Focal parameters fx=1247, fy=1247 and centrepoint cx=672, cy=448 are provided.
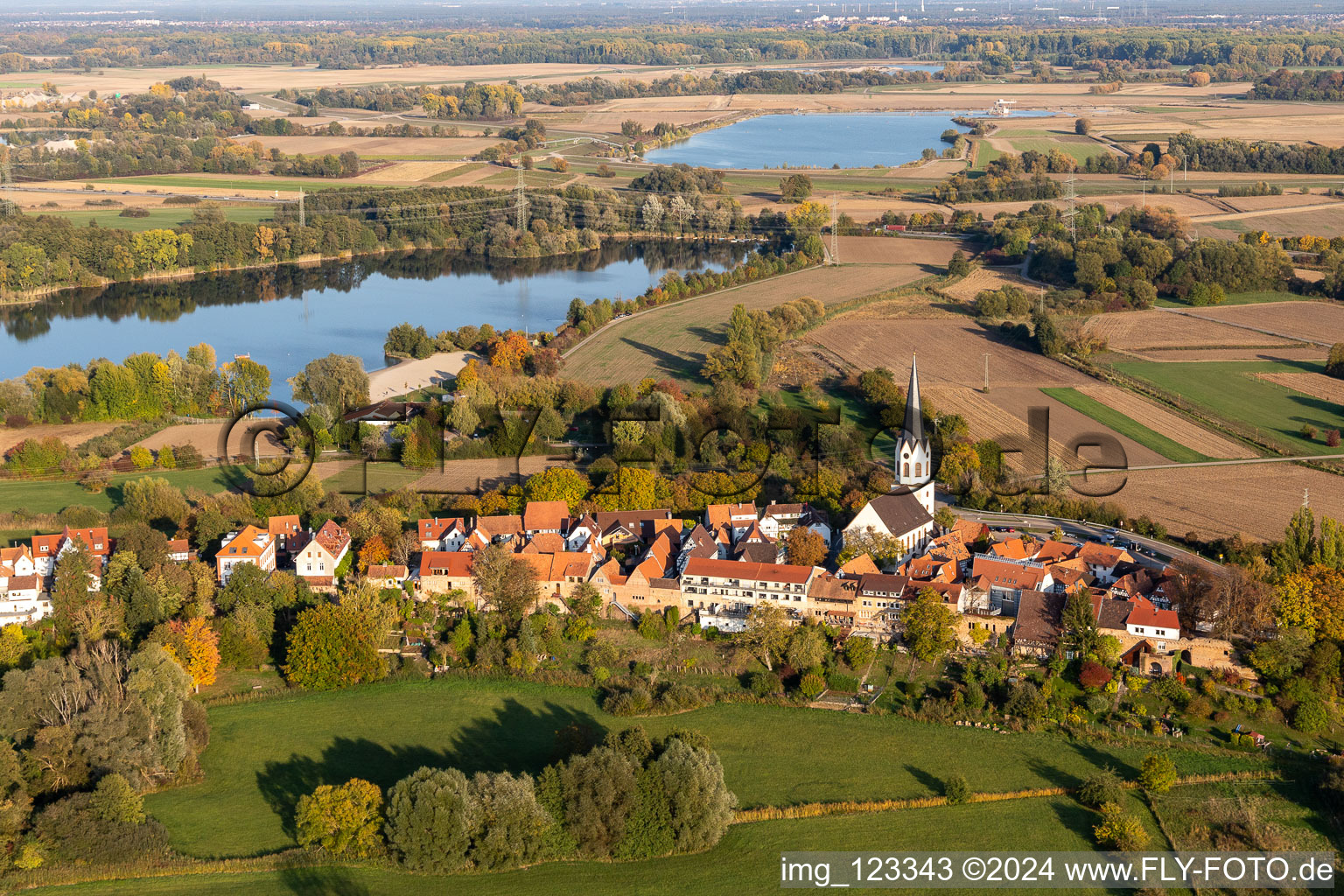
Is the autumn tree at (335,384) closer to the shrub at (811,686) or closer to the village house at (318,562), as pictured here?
the village house at (318,562)

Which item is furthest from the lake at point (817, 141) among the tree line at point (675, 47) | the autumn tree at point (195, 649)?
the autumn tree at point (195, 649)

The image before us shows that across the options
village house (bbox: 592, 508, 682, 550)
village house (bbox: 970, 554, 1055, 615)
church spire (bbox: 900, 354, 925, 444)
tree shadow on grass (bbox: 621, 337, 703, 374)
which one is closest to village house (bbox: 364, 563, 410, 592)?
village house (bbox: 592, 508, 682, 550)

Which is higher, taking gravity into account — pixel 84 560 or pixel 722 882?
pixel 84 560

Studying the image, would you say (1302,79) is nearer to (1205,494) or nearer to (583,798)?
(1205,494)

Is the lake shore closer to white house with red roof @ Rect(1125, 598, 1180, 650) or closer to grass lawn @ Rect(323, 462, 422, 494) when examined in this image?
grass lawn @ Rect(323, 462, 422, 494)

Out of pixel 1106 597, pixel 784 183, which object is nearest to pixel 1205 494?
pixel 1106 597

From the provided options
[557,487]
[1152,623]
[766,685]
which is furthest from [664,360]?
[1152,623]

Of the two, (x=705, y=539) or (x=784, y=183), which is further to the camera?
(x=784, y=183)

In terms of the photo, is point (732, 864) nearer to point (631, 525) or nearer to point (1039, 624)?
point (1039, 624)
